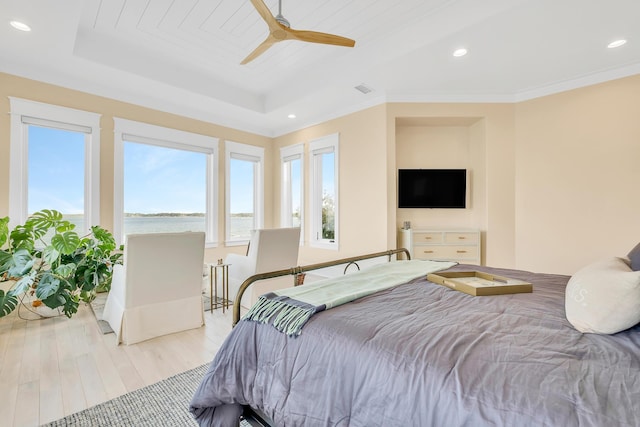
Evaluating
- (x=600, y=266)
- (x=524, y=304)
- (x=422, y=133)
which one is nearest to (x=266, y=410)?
(x=524, y=304)

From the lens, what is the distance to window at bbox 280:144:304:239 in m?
5.55

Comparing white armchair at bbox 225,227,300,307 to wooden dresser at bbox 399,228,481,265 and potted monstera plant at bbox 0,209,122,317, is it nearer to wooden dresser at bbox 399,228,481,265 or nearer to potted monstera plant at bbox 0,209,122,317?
potted monstera plant at bbox 0,209,122,317

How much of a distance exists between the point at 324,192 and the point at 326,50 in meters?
2.30

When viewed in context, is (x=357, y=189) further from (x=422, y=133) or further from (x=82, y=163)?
(x=82, y=163)

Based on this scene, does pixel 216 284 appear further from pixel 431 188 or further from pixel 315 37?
pixel 431 188

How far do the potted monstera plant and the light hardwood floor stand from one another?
0.25 meters

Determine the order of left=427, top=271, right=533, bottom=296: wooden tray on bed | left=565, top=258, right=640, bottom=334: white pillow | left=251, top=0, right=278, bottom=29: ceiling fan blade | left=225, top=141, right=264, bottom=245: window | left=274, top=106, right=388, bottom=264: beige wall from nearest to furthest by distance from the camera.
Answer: left=565, top=258, right=640, bottom=334: white pillow → left=427, top=271, right=533, bottom=296: wooden tray on bed → left=251, top=0, right=278, bottom=29: ceiling fan blade → left=274, top=106, right=388, bottom=264: beige wall → left=225, top=141, right=264, bottom=245: window

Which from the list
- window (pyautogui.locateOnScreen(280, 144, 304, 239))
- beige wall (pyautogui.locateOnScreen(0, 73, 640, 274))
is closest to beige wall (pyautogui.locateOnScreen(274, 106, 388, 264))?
beige wall (pyautogui.locateOnScreen(0, 73, 640, 274))

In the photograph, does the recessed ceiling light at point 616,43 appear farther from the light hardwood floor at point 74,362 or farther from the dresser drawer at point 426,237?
the light hardwood floor at point 74,362

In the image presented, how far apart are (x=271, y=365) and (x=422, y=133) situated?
425 centimetres

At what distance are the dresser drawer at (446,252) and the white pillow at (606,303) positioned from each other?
3000 millimetres

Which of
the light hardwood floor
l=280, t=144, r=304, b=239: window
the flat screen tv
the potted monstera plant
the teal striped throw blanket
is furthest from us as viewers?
l=280, t=144, r=304, b=239: window

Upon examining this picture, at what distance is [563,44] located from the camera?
2932 mm

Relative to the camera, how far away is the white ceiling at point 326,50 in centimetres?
262
